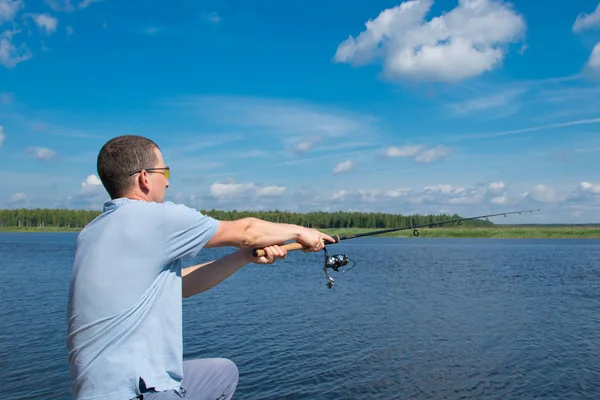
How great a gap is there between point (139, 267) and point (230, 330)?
14.4 meters

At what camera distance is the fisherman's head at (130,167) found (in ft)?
10.9

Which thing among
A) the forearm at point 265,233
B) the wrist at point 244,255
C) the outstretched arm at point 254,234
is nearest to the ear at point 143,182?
the outstretched arm at point 254,234

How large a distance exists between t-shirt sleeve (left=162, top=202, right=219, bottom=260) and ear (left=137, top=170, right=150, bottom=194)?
31 centimetres

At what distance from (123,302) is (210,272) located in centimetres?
115

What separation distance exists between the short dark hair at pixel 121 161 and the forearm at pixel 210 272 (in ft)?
3.29

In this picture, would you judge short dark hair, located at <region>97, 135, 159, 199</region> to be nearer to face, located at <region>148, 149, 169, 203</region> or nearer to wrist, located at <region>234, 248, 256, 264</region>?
face, located at <region>148, 149, 169, 203</region>

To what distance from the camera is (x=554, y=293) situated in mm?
26172

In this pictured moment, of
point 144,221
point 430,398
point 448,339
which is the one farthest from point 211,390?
point 448,339

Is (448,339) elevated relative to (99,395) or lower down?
lower down

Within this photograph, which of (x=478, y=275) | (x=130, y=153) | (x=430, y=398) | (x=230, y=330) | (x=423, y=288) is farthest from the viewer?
(x=478, y=275)

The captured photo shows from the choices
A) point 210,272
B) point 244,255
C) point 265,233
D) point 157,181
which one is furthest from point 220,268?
point 157,181

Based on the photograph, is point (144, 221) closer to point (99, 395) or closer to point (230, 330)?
point (99, 395)

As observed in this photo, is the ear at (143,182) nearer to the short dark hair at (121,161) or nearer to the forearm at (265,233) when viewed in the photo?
the short dark hair at (121,161)

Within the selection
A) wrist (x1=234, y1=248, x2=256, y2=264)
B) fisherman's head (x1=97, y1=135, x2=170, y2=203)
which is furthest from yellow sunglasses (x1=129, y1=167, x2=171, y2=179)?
wrist (x1=234, y1=248, x2=256, y2=264)
